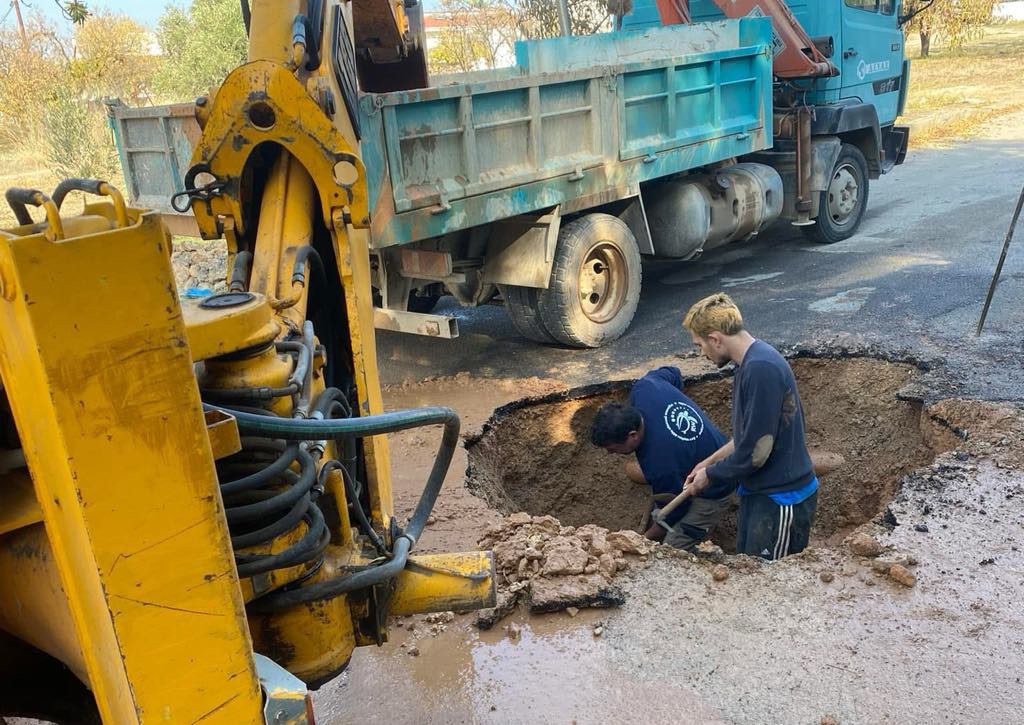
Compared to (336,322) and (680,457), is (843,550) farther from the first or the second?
(336,322)

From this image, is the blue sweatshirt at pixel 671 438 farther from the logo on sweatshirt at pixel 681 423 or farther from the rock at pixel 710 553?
the rock at pixel 710 553

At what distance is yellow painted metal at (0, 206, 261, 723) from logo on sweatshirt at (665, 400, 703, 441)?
12.5ft

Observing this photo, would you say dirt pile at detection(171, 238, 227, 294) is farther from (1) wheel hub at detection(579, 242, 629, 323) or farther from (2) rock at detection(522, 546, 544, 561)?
(2) rock at detection(522, 546, 544, 561)

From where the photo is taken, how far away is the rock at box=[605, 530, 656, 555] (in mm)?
4088

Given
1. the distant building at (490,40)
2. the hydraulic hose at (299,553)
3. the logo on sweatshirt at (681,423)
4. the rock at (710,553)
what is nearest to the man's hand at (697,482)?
the logo on sweatshirt at (681,423)

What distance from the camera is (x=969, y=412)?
5.29 metres

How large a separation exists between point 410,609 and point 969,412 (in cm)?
425

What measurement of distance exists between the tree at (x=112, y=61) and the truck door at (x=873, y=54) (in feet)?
48.0

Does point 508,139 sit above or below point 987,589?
above

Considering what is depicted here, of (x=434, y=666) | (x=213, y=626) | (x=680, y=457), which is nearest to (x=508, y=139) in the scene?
(x=680, y=457)

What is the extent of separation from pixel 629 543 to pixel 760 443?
79 centimetres

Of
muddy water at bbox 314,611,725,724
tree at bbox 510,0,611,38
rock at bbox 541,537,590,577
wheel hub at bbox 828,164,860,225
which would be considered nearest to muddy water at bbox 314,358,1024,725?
muddy water at bbox 314,611,725,724

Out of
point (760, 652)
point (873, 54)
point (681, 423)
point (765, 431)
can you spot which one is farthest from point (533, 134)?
point (873, 54)

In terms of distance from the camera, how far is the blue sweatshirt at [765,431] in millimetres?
4176
